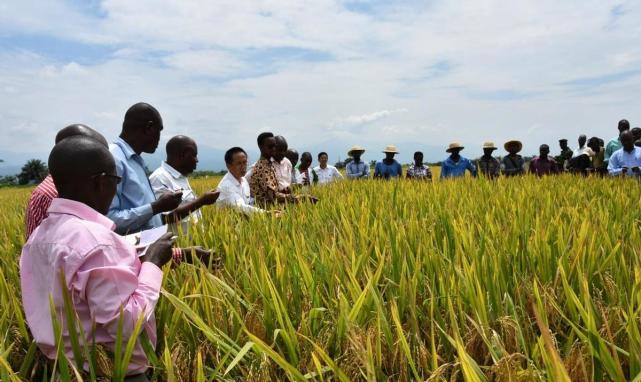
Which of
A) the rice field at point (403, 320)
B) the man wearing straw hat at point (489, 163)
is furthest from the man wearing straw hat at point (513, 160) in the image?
the rice field at point (403, 320)

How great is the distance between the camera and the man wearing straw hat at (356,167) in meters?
7.60

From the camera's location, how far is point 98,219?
3.49 feet

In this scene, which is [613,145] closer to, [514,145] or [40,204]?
[514,145]

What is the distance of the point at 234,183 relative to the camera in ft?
12.1

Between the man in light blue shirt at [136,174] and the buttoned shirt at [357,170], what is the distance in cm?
543

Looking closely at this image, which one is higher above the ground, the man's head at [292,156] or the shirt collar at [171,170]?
the man's head at [292,156]

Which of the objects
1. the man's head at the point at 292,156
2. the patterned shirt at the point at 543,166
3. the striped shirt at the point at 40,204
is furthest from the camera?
the patterned shirt at the point at 543,166

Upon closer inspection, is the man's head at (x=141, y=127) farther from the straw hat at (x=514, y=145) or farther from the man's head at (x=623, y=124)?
the man's head at (x=623, y=124)

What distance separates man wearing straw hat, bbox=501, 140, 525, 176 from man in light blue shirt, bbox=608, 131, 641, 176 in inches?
67.4

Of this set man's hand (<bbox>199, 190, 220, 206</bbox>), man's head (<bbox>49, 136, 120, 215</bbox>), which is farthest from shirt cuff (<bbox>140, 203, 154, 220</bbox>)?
man's head (<bbox>49, 136, 120, 215</bbox>)

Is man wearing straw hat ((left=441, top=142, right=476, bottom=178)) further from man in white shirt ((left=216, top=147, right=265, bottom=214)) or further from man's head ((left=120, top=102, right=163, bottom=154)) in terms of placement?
man's head ((left=120, top=102, right=163, bottom=154))

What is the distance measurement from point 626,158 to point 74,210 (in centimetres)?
620

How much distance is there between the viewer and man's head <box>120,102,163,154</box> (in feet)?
7.44

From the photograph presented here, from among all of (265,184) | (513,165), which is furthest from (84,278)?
(513,165)
